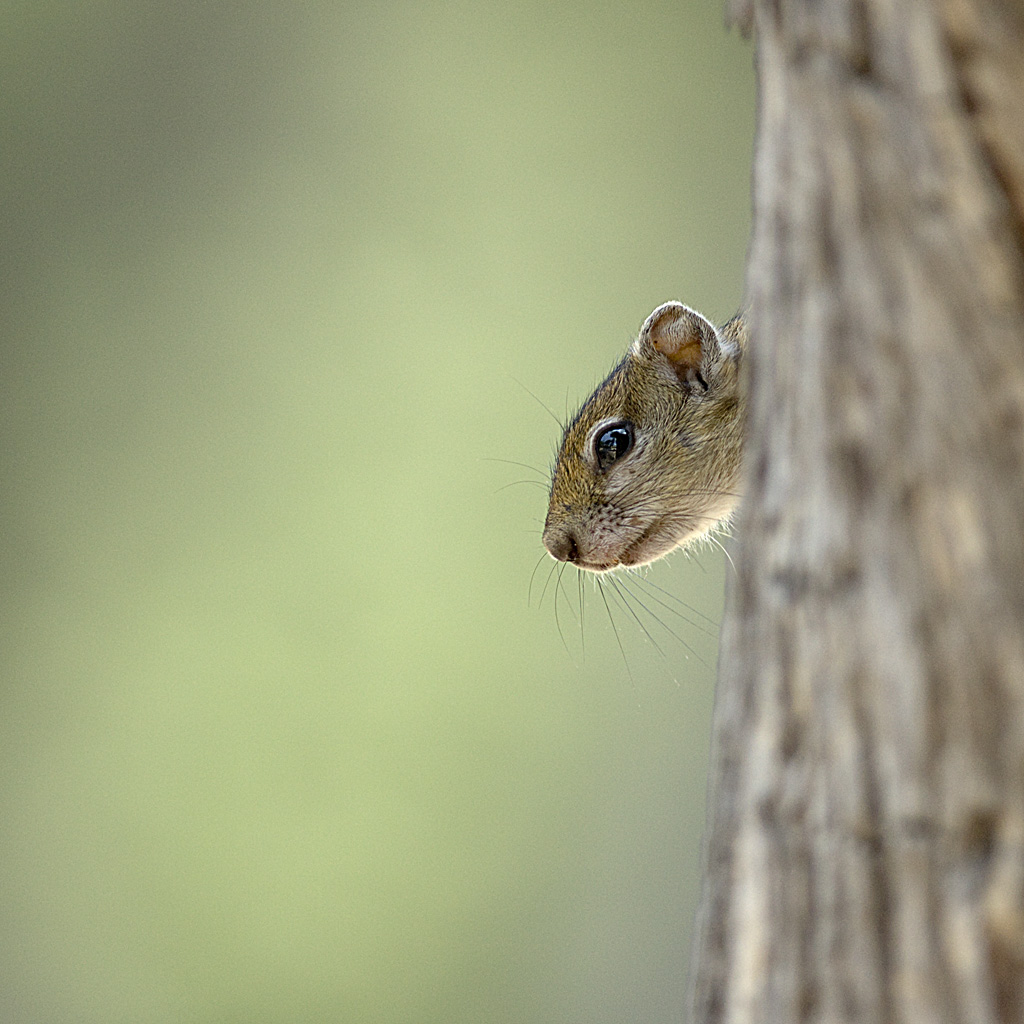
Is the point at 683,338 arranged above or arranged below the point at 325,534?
below

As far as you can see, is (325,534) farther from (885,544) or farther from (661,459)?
(885,544)

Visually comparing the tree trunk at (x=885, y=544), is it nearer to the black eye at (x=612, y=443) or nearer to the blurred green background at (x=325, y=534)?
the black eye at (x=612, y=443)

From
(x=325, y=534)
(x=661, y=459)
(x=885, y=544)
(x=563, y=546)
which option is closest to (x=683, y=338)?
(x=661, y=459)

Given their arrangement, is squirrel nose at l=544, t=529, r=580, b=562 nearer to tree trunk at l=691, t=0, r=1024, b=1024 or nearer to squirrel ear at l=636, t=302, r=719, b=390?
squirrel ear at l=636, t=302, r=719, b=390

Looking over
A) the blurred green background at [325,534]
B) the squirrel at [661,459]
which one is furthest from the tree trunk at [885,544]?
the blurred green background at [325,534]

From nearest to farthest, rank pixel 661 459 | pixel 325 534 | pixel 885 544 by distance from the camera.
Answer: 1. pixel 885 544
2. pixel 661 459
3. pixel 325 534

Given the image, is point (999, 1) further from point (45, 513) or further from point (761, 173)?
point (45, 513)

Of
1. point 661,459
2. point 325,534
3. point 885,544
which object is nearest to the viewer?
point 885,544
